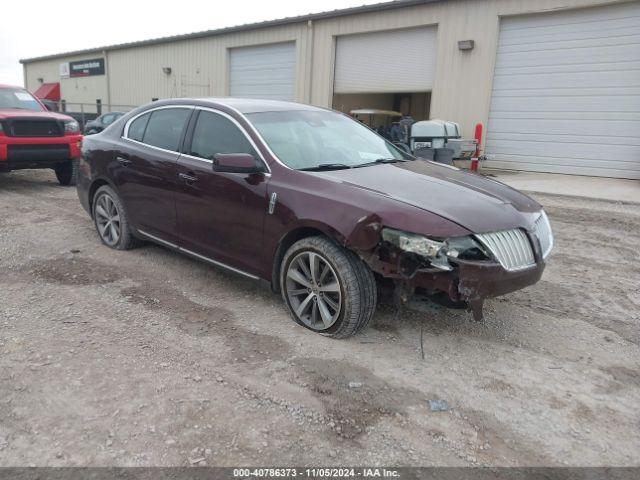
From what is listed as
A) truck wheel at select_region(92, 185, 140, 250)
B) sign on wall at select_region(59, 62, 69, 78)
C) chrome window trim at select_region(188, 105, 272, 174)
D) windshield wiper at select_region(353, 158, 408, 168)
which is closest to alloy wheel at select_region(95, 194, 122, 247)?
truck wheel at select_region(92, 185, 140, 250)

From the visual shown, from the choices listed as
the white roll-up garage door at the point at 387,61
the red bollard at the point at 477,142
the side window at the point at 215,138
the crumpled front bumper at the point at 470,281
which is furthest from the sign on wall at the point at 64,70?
the crumpled front bumper at the point at 470,281

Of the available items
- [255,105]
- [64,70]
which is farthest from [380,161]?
[64,70]

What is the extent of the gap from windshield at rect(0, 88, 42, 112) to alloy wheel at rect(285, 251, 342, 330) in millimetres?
8127

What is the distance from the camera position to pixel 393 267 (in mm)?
3219

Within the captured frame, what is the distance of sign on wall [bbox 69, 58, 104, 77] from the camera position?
29.1 meters

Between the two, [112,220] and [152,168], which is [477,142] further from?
[152,168]

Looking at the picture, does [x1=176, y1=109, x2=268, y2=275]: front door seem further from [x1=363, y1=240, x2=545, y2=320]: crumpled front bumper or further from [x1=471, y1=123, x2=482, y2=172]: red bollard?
[x1=471, y1=123, x2=482, y2=172]: red bollard

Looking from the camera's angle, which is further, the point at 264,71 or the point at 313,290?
the point at 264,71

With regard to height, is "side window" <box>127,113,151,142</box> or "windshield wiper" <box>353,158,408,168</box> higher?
"side window" <box>127,113,151,142</box>

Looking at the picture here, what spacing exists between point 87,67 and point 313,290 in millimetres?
31450

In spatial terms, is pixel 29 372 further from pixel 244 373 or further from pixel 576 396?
pixel 576 396

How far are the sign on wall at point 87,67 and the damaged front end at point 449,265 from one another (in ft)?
98.7

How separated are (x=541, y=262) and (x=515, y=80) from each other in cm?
→ 1188

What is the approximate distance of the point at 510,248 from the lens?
3.32 m
